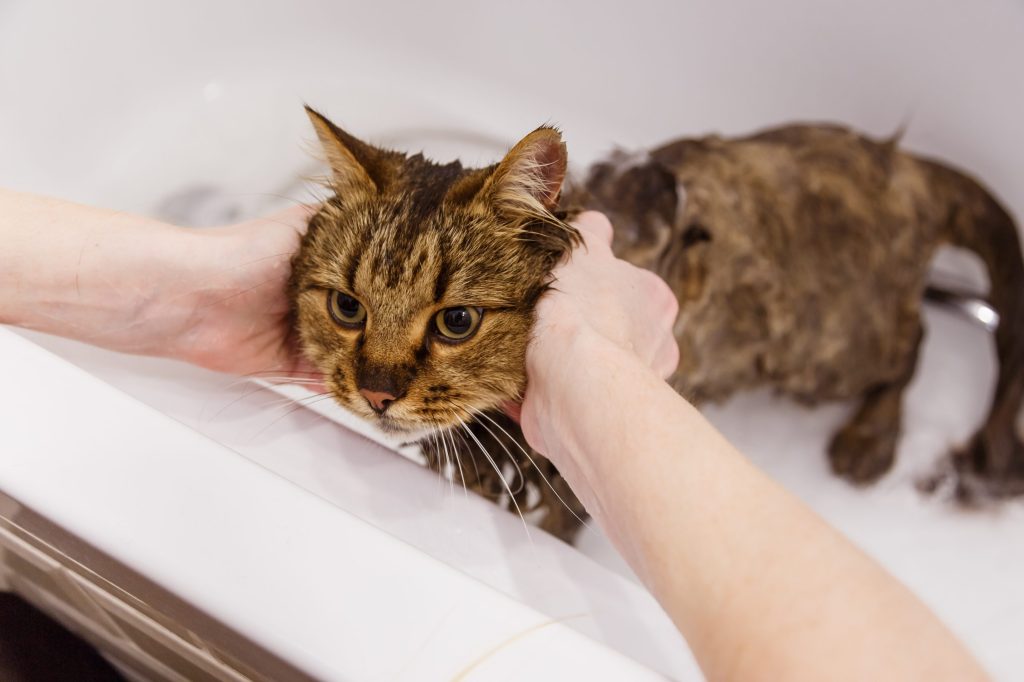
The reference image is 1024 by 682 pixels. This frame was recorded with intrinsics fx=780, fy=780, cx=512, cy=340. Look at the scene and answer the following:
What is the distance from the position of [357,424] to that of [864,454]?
1235mm

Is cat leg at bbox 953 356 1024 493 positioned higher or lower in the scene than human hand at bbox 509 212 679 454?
lower

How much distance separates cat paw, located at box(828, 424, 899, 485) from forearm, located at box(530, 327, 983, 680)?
1.12 m

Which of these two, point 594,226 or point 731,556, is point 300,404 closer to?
point 594,226

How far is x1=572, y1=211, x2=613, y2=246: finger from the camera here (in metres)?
1.01

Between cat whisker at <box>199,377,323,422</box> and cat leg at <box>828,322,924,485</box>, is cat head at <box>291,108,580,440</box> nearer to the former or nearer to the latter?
cat whisker at <box>199,377,323,422</box>

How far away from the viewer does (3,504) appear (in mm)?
851

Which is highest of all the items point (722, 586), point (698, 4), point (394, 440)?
point (698, 4)

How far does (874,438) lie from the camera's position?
5.77 feet

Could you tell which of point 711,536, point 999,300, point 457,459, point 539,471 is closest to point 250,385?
point 457,459

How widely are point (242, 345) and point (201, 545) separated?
0.39 meters

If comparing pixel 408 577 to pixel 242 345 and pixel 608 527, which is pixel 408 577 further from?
pixel 242 345

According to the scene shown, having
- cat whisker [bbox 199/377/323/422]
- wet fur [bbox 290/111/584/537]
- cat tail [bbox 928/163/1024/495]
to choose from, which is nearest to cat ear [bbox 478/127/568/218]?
wet fur [bbox 290/111/584/537]


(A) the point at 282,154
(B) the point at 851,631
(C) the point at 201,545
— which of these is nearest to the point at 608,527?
(B) the point at 851,631

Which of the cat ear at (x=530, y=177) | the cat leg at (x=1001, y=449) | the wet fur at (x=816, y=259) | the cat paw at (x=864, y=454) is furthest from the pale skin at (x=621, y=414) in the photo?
the cat leg at (x=1001, y=449)
